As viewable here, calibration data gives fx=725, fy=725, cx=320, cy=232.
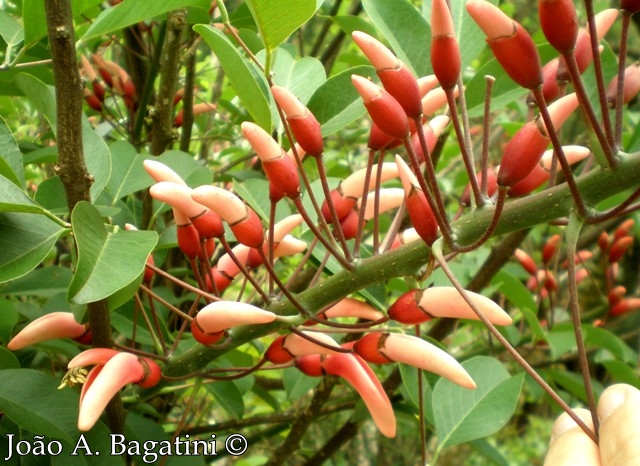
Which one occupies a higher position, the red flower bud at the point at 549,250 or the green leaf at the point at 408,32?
the green leaf at the point at 408,32

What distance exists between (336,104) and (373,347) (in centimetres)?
35

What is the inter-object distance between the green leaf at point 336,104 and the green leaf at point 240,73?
153 mm

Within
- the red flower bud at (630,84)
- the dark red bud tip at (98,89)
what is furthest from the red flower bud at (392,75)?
the dark red bud tip at (98,89)

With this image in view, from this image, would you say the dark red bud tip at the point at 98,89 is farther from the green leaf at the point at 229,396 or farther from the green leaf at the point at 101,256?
the green leaf at the point at 101,256

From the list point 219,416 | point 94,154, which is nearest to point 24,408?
point 94,154

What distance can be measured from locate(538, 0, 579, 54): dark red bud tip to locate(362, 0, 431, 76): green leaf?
38cm

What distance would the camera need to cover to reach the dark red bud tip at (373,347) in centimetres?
76

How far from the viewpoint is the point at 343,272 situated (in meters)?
0.78

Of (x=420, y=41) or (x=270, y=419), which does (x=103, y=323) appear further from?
(x=270, y=419)

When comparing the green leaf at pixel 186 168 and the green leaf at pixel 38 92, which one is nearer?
the green leaf at pixel 38 92

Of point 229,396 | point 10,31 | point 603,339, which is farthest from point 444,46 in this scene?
point 603,339

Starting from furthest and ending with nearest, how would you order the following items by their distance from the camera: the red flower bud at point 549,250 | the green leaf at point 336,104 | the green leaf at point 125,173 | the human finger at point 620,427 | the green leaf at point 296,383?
the red flower bud at point 549,250 < the green leaf at point 296,383 < the green leaf at point 125,173 < the green leaf at point 336,104 < the human finger at point 620,427

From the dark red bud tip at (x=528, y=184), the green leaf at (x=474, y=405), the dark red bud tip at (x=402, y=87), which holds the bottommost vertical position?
the green leaf at (x=474, y=405)
